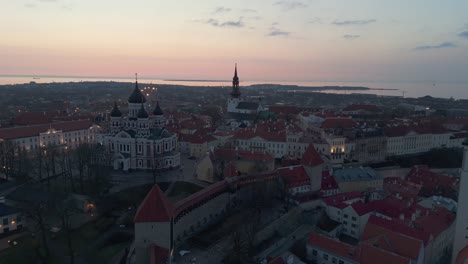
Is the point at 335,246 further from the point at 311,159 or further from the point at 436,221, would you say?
the point at 311,159

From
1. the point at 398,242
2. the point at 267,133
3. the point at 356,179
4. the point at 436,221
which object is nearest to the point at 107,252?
the point at 398,242

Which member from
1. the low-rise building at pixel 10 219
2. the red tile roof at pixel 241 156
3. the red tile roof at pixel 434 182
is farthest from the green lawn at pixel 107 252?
the red tile roof at pixel 434 182

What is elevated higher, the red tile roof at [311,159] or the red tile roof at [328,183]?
the red tile roof at [311,159]

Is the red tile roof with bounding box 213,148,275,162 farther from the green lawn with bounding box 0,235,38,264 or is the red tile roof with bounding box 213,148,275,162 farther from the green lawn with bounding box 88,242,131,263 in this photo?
the green lawn with bounding box 0,235,38,264

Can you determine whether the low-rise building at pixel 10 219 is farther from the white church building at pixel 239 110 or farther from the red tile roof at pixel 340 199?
the white church building at pixel 239 110

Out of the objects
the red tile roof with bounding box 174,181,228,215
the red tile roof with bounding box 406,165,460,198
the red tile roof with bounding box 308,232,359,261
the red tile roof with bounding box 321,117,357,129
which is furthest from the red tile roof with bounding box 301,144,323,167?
the red tile roof with bounding box 321,117,357,129

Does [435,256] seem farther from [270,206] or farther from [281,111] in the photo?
[281,111]

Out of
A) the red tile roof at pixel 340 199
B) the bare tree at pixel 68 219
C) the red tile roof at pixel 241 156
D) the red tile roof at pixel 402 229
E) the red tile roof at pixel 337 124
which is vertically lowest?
the bare tree at pixel 68 219
